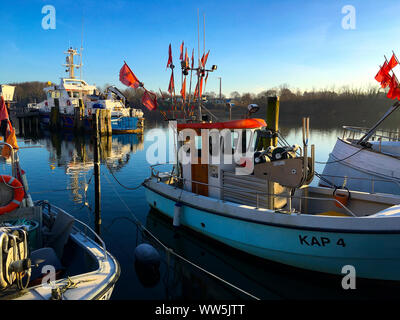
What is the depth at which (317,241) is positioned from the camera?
24.5ft

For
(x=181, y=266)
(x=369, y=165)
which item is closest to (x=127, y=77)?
(x=181, y=266)

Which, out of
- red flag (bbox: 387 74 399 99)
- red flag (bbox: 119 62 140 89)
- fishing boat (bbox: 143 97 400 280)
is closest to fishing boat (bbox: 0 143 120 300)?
fishing boat (bbox: 143 97 400 280)

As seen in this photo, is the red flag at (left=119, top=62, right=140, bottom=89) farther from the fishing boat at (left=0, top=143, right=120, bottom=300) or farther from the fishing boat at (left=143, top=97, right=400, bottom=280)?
the fishing boat at (left=0, top=143, right=120, bottom=300)

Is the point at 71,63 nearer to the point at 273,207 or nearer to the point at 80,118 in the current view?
the point at 80,118

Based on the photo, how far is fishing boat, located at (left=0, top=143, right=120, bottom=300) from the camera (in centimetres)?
562

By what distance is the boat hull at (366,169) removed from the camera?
13.0 metres

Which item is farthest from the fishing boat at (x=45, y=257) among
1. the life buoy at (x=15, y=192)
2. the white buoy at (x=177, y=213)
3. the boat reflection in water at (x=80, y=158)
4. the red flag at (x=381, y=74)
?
→ the red flag at (x=381, y=74)

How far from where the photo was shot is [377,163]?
45.4 feet

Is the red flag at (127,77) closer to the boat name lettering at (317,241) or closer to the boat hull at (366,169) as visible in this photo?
the boat name lettering at (317,241)

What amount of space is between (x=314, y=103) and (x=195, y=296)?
83721 mm

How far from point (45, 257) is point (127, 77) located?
6691 mm

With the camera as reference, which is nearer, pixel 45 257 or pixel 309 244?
pixel 45 257

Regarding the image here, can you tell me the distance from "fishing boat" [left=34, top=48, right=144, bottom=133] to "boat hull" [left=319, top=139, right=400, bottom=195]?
35788 mm
